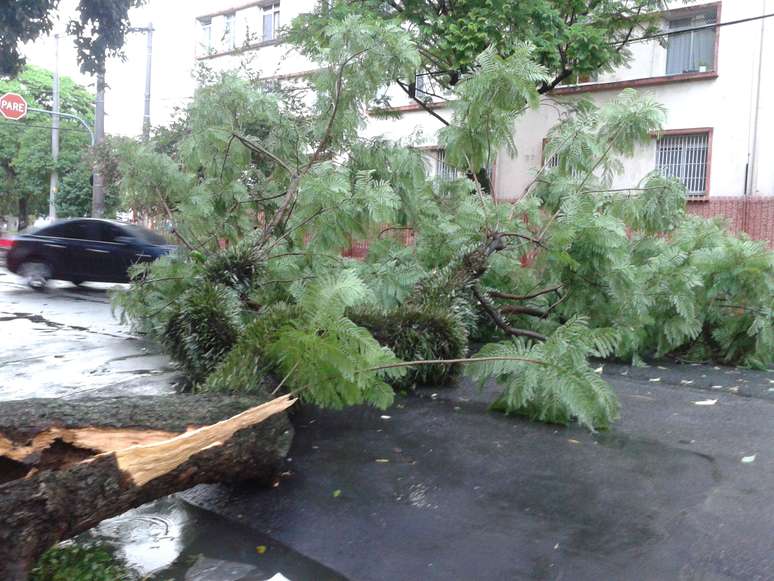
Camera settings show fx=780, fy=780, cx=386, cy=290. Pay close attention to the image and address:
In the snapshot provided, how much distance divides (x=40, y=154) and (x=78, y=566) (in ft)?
124

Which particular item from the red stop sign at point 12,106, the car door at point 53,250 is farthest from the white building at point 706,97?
the red stop sign at point 12,106

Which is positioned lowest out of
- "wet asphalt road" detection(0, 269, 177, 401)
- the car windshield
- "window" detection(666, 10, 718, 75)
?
A: "wet asphalt road" detection(0, 269, 177, 401)

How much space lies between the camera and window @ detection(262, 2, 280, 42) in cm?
2476

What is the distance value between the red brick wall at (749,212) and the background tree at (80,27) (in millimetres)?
11696

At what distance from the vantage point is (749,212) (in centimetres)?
1512

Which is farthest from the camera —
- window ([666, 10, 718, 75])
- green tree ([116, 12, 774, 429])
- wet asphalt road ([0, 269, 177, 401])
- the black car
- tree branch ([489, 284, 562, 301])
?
window ([666, 10, 718, 75])

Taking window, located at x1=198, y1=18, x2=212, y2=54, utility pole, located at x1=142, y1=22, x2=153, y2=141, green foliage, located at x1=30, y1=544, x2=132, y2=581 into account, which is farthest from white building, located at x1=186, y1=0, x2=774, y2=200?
green foliage, located at x1=30, y1=544, x2=132, y2=581

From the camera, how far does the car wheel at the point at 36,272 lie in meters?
15.1

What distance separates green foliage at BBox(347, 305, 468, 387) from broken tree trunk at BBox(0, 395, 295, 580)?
213cm

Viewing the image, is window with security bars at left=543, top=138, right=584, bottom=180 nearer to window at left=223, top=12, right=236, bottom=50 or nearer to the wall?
the wall

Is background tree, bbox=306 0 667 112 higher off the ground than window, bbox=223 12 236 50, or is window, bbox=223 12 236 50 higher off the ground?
window, bbox=223 12 236 50

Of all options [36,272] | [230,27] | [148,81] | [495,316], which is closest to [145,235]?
[36,272]

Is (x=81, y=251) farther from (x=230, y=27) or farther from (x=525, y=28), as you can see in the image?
(x=230, y=27)

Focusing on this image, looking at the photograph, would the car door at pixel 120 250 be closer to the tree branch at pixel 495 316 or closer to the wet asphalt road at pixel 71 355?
the wet asphalt road at pixel 71 355
